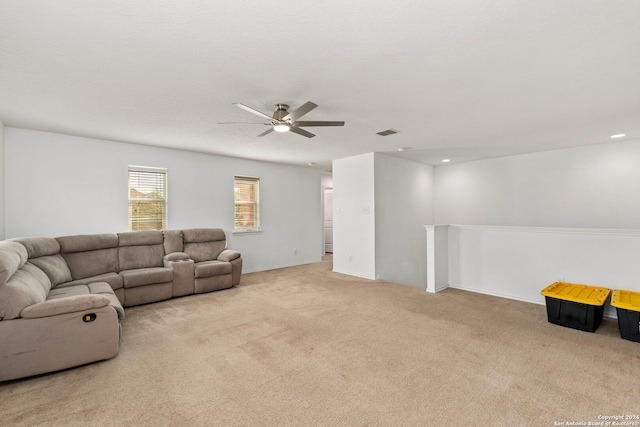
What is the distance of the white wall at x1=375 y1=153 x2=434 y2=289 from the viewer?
5609mm

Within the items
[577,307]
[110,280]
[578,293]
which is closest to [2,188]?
[110,280]

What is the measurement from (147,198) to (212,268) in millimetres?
1776

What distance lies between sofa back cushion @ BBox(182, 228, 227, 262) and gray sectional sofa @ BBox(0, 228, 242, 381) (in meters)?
0.02

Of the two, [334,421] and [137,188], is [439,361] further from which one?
[137,188]

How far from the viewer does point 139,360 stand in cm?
251

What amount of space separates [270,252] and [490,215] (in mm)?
5020

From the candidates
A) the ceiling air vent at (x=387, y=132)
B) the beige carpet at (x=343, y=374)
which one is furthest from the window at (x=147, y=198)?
the ceiling air vent at (x=387, y=132)

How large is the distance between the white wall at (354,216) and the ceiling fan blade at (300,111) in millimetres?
2945

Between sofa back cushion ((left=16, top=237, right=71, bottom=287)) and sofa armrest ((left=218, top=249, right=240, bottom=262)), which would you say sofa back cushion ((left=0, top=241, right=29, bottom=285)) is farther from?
sofa armrest ((left=218, top=249, right=240, bottom=262))

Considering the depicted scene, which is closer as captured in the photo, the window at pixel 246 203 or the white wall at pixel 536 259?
the white wall at pixel 536 259

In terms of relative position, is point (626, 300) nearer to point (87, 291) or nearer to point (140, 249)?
point (87, 291)

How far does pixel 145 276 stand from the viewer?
4.05 m

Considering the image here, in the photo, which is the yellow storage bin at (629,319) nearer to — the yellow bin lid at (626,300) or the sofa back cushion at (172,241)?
the yellow bin lid at (626,300)

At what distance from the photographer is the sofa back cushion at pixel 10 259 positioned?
2260mm
